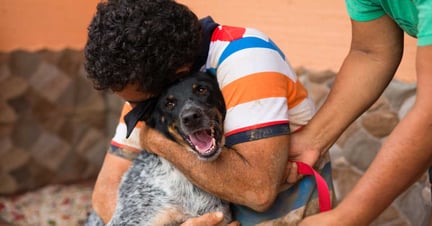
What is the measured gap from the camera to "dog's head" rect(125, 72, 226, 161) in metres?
1.90

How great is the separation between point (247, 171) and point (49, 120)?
9.95ft

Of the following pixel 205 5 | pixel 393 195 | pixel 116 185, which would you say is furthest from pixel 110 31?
pixel 205 5

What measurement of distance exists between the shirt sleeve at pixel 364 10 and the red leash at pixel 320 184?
476 mm

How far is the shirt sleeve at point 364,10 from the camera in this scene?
179cm

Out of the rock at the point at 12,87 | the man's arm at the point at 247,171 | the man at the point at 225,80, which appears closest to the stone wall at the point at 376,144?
the man at the point at 225,80

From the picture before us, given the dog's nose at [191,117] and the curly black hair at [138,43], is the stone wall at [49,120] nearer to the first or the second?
the curly black hair at [138,43]

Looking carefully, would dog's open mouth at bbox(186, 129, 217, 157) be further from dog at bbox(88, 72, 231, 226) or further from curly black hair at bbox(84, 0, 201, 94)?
curly black hair at bbox(84, 0, 201, 94)

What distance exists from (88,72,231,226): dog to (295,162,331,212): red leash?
0.26 meters

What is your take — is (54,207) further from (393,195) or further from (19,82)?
(393,195)

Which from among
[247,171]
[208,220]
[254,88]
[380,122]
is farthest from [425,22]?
[380,122]

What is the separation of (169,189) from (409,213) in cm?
161

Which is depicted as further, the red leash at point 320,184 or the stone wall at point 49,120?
the stone wall at point 49,120

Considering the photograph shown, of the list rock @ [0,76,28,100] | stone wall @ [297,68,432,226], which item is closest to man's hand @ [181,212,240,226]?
stone wall @ [297,68,432,226]

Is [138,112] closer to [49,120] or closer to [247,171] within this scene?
[247,171]
